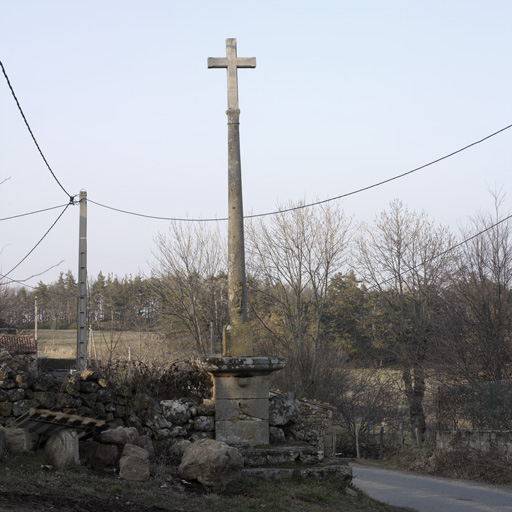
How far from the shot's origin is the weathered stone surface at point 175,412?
Answer: 7.71m

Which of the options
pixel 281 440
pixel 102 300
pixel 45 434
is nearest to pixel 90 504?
pixel 45 434

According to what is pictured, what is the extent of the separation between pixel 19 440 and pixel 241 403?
102 inches

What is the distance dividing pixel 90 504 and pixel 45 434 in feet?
5.14

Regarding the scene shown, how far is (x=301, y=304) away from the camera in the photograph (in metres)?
30.8

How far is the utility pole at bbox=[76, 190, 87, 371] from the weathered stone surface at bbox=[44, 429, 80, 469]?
6253 mm

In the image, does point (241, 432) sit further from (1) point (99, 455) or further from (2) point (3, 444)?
(2) point (3, 444)

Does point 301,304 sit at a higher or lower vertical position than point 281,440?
higher

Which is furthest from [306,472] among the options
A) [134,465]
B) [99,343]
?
[99,343]

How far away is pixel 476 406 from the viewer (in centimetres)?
1812

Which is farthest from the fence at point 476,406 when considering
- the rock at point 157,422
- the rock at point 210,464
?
the rock at point 210,464

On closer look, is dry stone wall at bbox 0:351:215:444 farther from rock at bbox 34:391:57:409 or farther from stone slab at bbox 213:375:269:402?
stone slab at bbox 213:375:269:402

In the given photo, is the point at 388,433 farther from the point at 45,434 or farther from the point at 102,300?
the point at 45,434

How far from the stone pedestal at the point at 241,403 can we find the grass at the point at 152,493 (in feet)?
2.23

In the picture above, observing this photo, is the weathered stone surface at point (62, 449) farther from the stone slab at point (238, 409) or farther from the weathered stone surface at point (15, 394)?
the stone slab at point (238, 409)
